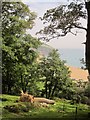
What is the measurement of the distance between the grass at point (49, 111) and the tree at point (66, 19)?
69 cm

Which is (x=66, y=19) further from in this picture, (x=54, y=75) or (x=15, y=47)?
(x=15, y=47)

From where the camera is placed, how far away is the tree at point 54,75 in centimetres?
457

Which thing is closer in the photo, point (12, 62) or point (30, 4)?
point (30, 4)

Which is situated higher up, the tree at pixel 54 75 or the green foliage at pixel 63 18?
the green foliage at pixel 63 18

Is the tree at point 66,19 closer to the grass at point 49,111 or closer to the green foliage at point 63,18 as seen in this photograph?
the green foliage at point 63,18

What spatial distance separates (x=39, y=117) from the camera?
3516 millimetres

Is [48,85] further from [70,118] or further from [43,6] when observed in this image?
[43,6]

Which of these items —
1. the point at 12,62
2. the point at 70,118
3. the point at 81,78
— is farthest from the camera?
the point at 12,62

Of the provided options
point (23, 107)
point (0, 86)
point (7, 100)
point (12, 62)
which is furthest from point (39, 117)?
point (12, 62)

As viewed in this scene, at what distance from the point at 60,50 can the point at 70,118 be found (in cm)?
99

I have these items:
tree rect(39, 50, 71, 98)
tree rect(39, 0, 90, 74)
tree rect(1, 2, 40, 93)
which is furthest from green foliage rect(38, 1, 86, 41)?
tree rect(1, 2, 40, 93)

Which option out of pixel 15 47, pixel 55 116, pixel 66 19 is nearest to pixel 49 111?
pixel 55 116

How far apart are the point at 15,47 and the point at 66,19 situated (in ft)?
4.95

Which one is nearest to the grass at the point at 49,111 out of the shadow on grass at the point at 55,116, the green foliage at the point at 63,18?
the shadow on grass at the point at 55,116
